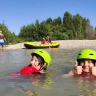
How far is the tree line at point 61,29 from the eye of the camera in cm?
5397

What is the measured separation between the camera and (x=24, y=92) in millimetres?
3861

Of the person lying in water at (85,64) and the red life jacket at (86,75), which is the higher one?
the person lying in water at (85,64)

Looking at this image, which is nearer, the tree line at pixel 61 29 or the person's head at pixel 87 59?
the person's head at pixel 87 59

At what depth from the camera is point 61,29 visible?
6762 centimetres

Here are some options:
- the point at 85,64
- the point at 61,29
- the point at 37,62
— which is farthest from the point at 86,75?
the point at 61,29

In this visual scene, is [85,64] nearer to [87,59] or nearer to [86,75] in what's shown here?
[87,59]

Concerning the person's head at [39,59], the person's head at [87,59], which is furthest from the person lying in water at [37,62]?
the person's head at [87,59]

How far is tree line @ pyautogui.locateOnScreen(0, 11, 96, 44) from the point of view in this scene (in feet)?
177

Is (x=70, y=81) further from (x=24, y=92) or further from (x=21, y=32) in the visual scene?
(x=21, y=32)

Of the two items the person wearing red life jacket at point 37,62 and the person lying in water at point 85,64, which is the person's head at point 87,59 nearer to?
the person lying in water at point 85,64

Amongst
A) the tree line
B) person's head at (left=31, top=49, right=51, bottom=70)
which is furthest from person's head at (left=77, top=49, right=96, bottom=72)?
the tree line

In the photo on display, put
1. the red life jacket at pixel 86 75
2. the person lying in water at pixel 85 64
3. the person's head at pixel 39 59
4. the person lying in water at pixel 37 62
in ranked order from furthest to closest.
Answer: the person's head at pixel 39 59
the person lying in water at pixel 37 62
the person lying in water at pixel 85 64
the red life jacket at pixel 86 75

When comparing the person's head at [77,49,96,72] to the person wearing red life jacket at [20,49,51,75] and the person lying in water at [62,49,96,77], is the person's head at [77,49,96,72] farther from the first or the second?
the person wearing red life jacket at [20,49,51,75]

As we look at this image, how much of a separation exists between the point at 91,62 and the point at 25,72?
1.47 m
